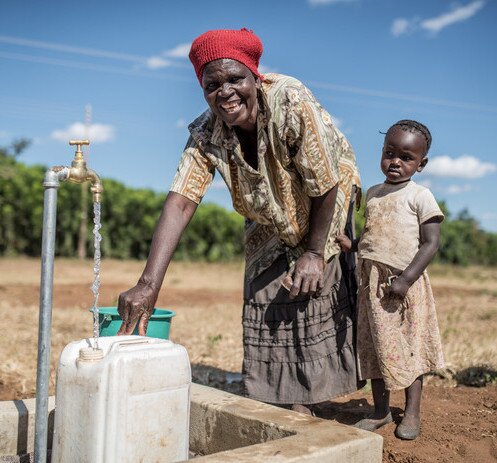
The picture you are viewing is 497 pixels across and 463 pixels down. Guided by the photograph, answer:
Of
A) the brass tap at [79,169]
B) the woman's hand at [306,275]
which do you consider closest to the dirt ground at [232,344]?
the woman's hand at [306,275]

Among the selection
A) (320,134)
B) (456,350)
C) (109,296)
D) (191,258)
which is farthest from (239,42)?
(191,258)

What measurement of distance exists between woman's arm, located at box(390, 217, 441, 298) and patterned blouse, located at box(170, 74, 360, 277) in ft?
1.13

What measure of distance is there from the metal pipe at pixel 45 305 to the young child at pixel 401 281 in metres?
1.42

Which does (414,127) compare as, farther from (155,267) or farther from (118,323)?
(118,323)

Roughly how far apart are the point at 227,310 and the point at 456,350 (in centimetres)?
338

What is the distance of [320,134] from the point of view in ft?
9.18

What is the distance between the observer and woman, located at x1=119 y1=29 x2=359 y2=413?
2674 mm

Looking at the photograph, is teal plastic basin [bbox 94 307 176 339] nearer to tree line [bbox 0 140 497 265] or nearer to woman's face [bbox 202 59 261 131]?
woman's face [bbox 202 59 261 131]

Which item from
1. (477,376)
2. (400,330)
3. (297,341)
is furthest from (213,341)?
(400,330)

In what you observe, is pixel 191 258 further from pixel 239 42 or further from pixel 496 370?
pixel 239 42

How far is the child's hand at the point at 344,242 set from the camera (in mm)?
3115

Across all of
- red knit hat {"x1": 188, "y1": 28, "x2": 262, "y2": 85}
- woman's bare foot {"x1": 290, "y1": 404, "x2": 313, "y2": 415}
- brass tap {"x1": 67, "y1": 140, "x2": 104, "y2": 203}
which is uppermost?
red knit hat {"x1": 188, "y1": 28, "x2": 262, "y2": 85}

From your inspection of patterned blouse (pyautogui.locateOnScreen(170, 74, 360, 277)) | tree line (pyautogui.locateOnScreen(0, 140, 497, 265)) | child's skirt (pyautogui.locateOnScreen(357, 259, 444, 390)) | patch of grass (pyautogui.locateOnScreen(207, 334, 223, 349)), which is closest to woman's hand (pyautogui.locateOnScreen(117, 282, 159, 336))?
patterned blouse (pyautogui.locateOnScreen(170, 74, 360, 277))

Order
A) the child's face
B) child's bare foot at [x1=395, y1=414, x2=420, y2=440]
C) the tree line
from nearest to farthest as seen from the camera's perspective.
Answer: child's bare foot at [x1=395, y1=414, x2=420, y2=440], the child's face, the tree line
